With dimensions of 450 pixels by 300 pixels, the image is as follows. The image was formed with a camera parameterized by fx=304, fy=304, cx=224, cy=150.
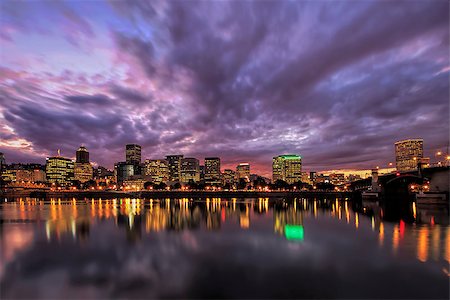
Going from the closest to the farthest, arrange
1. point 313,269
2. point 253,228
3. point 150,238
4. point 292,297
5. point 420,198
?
point 292,297 → point 313,269 → point 150,238 → point 253,228 → point 420,198

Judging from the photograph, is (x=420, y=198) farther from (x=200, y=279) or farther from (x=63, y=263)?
(x=63, y=263)

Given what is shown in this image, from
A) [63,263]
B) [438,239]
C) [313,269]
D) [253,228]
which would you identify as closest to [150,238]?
[63,263]

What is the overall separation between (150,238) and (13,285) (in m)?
21.2

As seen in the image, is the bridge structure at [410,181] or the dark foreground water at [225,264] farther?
the bridge structure at [410,181]

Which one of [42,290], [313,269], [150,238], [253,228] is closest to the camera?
[42,290]

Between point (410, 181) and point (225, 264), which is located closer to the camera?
point (225, 264)

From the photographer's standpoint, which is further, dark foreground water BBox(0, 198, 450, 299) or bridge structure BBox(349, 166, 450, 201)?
bridge structure BBox(349, 166, 450, 201)

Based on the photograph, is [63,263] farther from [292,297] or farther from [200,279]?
[292,297]

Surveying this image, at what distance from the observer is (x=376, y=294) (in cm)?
2022

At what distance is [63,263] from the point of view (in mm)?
28750

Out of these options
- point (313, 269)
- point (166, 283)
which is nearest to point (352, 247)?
point (313, 269)

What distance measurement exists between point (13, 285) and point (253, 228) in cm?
3748

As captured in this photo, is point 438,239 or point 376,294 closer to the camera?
point 376,294

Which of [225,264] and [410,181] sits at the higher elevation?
[410,181]
